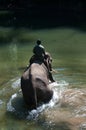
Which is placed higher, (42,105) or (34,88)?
(34,88)

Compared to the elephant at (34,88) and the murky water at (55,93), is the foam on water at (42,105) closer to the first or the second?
the murky water at (55,93)

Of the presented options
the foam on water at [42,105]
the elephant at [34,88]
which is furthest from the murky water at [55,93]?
the elephant at [34,88]

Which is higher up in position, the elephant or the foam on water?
the elephant

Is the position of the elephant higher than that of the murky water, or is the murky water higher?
the elephant

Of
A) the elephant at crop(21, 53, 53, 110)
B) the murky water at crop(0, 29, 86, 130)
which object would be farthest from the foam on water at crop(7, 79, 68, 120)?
the elephant at crop(21, 53, 53, 110)

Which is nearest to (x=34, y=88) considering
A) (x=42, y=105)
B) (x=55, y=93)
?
(x=42, y=105)

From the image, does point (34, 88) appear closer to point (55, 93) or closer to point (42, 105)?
point (42, 105)

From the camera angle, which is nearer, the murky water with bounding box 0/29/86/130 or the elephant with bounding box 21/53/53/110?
the murky water with bounding box 0/29/86/130

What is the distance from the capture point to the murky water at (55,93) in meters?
9.51

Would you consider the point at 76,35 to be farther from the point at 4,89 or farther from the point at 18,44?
the point at 4,89

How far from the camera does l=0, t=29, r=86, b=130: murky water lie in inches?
374

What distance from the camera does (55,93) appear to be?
11.0m

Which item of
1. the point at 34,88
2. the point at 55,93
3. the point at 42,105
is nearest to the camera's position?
the point at 34,88

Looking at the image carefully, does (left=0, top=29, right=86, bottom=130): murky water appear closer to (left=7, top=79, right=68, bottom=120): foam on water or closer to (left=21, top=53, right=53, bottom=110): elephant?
(left=7, top=79, right=68, bottom=120): foam on water
